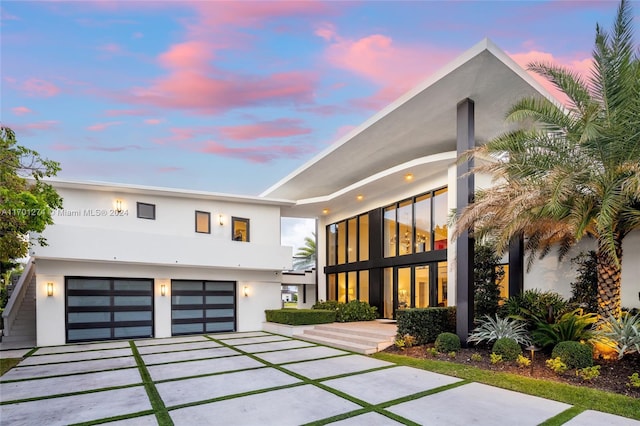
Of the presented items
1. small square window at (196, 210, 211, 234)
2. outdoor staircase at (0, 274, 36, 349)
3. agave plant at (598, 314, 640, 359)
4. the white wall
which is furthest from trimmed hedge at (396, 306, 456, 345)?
outdoor staircase at (0, 274, 36, 349)

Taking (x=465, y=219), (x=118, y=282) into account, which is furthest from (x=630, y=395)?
(x=118, y=282)

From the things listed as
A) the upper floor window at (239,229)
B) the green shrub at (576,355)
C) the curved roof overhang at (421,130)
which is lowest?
the green shrub at (576,355)

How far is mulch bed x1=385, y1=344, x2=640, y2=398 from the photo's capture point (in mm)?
6262

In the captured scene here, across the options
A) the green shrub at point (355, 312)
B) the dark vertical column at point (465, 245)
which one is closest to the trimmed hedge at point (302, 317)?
the green shrub at point (355, 312)

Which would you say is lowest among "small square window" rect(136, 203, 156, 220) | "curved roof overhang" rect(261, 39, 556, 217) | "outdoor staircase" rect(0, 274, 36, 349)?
"outdoor staircase" rect(0, 274, 36, 349)

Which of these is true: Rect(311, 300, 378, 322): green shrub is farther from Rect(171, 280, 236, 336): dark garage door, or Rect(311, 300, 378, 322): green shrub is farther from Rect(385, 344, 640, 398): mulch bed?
Rect(385, 344, 640, 398): mulch bed

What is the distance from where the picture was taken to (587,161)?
7480 millimetres

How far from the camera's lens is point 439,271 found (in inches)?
515

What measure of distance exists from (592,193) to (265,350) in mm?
8757

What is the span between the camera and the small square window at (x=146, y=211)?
548 inches

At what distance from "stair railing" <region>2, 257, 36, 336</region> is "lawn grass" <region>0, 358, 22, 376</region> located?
4.11 metres

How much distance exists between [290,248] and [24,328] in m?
9.96

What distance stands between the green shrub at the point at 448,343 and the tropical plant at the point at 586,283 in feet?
13.2

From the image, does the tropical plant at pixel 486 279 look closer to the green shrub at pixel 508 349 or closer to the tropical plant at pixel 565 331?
the tropical plant at pixel 565 331
